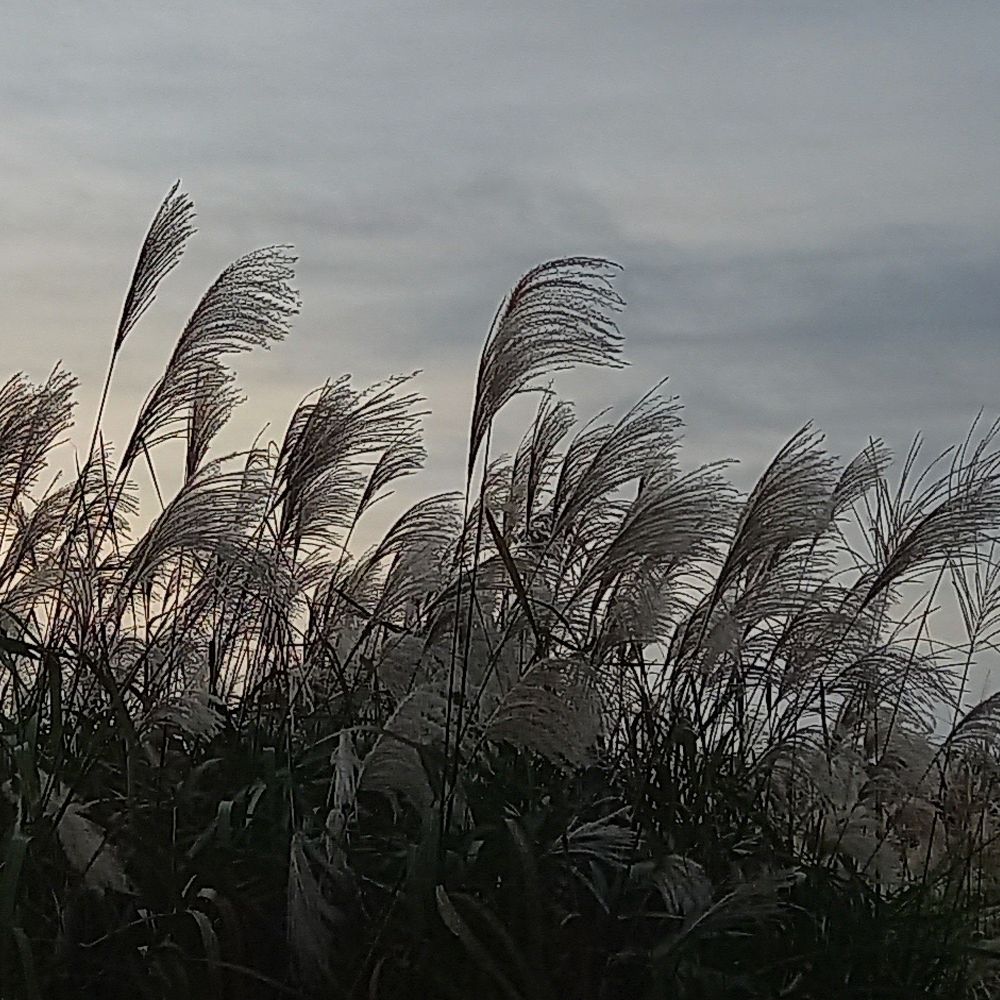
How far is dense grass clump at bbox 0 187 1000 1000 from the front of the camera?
233 centimetres

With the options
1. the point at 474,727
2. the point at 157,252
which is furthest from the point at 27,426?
the point at 474,727

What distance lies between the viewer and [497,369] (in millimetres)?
2664

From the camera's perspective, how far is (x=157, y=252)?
332 cm

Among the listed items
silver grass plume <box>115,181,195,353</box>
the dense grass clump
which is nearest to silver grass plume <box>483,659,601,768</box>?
Result: the dense grass clump

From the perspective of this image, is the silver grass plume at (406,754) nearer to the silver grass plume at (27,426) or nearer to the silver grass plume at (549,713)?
the silver grass plume at (549,713)

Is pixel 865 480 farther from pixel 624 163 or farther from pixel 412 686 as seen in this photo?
pixel 624 163

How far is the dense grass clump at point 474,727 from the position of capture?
7.63ft

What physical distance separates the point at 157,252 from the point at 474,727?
137cm

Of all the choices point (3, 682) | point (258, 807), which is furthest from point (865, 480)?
point (3, 682)

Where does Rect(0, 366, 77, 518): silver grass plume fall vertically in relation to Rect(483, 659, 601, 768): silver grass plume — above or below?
above

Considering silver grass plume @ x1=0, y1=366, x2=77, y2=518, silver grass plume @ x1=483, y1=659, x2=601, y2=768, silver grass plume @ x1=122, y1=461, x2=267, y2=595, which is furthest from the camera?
silver grass plume @ x1=0, y1=366, x2=77, y2=518

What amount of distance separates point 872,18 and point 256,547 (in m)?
3.00

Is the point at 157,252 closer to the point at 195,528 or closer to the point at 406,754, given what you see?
the point at 195,528

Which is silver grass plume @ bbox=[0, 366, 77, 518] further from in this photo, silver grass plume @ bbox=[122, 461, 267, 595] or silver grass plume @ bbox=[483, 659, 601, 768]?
silver grass plume @ bbox=[483, 659, 601, 768]
